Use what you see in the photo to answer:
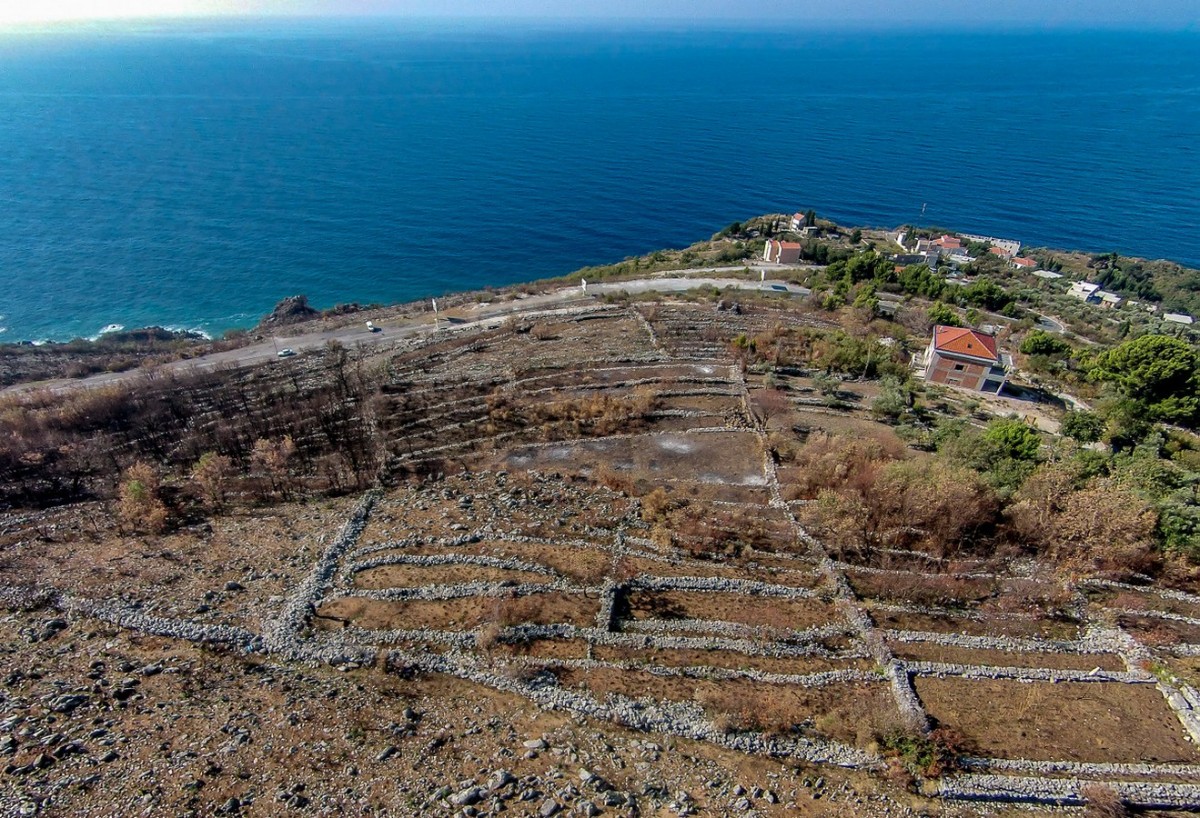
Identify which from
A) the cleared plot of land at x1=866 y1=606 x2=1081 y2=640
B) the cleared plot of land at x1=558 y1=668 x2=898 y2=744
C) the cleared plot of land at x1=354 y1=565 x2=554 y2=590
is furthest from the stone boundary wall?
the cleared plot of land at x1=354 y1=565 x2=554 y2=590

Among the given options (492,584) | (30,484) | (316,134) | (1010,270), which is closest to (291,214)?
(316,134)

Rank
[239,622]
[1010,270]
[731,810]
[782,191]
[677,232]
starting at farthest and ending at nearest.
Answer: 1. [782,191]
2. [677,232]
3. [1010,270]
4. [239,622]
5. [731,810]

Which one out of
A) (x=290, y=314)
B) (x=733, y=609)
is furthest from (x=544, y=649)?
(x=290, y=314)

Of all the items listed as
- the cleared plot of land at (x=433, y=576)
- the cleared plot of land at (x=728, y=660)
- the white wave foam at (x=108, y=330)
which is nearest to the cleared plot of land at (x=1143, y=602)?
the cleared plot of land at (x=728, y=660)

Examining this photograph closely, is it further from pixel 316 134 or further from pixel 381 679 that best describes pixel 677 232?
pixel 316 134

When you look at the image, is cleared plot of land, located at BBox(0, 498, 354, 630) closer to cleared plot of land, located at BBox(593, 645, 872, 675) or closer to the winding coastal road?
cleared plot of land, located at BBox(593, 645, 872, 675)

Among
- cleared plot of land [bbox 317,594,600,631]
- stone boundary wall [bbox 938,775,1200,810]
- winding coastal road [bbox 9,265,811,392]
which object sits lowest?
winding coastal road [bbox 9,265,811,392]

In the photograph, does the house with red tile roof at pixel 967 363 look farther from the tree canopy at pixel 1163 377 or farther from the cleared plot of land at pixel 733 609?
the cleared plot of land at pixel 733 609
